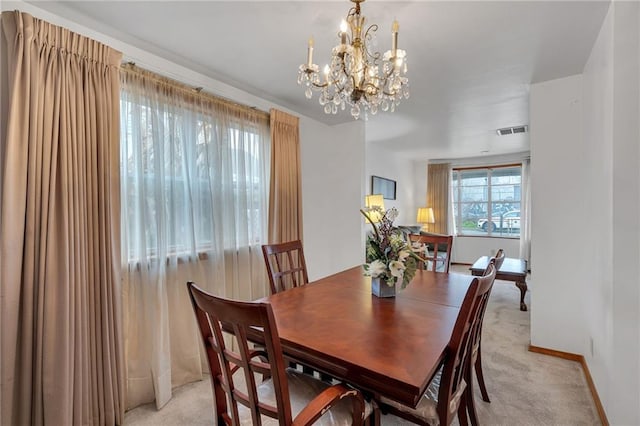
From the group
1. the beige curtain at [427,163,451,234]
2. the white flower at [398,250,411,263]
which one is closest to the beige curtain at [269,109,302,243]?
the white flower at [398,250,411,263]

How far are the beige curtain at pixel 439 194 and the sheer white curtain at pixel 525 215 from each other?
1460 mm

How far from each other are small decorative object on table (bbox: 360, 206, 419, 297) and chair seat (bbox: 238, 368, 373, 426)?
638mm

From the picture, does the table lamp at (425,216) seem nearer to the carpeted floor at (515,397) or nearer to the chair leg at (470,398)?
the carpeted floor at (515,397)

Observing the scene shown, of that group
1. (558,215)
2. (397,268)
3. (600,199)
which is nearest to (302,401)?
(397,268)

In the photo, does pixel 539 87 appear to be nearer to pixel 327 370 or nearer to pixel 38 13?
pixel 327 370

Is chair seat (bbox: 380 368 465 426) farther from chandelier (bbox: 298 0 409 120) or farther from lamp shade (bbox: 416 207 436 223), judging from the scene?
lamp shade (bbox: 416 207 436 223)

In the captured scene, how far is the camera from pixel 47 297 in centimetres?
150

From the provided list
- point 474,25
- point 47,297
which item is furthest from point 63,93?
point 474,25

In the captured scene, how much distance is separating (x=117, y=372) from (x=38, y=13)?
84.1 inches

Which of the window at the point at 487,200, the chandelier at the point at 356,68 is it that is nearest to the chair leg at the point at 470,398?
the chandelier at the point at 356,68

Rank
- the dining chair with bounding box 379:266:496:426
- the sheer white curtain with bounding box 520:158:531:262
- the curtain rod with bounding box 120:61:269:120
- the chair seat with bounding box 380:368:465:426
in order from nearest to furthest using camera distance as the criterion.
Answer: the dining chair with bounding box 379:266:496:426 → the chair seat with bounding box 380:368:465:426 → the curtain rod with bounding box 120:61:269:120 → the sheer white curtain with bounding box 520:158:531:262

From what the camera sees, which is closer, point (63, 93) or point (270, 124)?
point (63, 93)

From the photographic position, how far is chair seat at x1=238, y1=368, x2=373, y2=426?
3.76ft

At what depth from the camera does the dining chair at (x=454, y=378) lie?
42.8 inches
